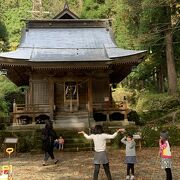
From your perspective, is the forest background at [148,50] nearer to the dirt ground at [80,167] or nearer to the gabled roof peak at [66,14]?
the gabled roof peak at [66,14]

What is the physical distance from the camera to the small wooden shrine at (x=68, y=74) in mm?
19859

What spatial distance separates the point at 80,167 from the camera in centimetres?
1208

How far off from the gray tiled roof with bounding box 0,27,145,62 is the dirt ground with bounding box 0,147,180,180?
6.66 metres

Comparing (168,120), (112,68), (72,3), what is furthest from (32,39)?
(72,3)

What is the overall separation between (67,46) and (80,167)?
12976mm

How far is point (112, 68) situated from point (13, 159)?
9.61 meters

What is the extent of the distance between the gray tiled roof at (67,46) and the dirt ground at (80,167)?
21.9 feet

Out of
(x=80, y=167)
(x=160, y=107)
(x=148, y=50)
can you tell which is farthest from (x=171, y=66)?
(x=80, y=167)

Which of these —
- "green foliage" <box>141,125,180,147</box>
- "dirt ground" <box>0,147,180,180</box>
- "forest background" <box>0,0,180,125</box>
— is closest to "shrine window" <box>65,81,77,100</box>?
"forest background" <box>0,0,180,125</box>

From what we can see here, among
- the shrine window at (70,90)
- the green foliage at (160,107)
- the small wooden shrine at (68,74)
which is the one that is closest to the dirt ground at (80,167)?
the small wooden shrine at (68,74)

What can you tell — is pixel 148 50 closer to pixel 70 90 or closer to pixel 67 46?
Answer: pixel 67 46

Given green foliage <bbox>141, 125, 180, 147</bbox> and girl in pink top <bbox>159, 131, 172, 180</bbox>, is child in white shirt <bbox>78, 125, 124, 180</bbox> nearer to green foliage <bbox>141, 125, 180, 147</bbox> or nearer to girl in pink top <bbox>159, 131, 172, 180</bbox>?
girl in pink top <bbox>159, 131, 172, 180</bbox>

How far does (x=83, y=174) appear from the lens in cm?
1072

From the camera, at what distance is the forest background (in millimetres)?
22964
